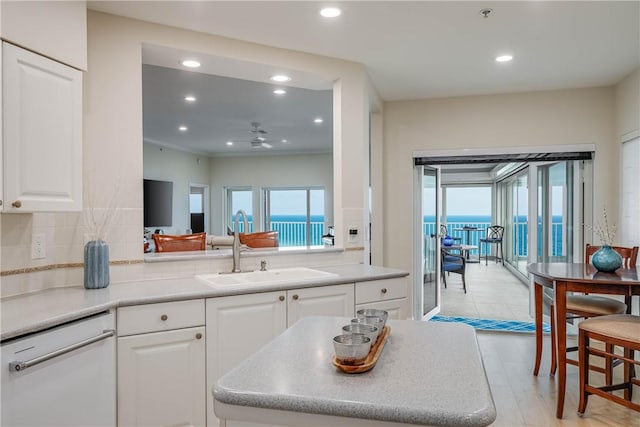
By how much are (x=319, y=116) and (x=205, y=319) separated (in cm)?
449

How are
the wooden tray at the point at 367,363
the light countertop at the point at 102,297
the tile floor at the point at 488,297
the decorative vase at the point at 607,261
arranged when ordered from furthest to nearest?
1. the tile floor at the point at 488,297
2. the decorative vase at the point at 607,261
3. the light countertop at the point at 102,297
4. the wooden tray at the point at 367,363

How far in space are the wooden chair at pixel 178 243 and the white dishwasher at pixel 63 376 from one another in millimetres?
1262

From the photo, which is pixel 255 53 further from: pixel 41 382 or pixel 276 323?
pixel 41 382

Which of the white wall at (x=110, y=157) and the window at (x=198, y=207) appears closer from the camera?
the white wall at (x=110, y=157)

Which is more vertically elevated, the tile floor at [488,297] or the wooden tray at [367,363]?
the wooden tray at [367,363]

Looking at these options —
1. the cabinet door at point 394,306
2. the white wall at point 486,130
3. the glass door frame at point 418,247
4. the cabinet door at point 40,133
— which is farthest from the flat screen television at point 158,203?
the cabinet door at point 394,306

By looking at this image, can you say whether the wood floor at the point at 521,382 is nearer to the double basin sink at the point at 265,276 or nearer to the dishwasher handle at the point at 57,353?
the double basin sink at the point at 265,276

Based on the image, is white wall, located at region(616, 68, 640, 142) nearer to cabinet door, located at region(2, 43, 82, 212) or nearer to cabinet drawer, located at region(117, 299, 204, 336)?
cabinet drawer, located at region(117, 299, 204, 336)

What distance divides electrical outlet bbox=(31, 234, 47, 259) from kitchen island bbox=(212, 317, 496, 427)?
178 centimetres

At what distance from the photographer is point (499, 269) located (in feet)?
34.1

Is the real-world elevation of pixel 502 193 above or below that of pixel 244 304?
above

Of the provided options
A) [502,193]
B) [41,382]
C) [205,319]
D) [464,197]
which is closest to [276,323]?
[205,319]

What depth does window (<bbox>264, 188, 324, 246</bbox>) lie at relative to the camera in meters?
10.2

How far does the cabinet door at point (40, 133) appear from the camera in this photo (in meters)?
1.96
